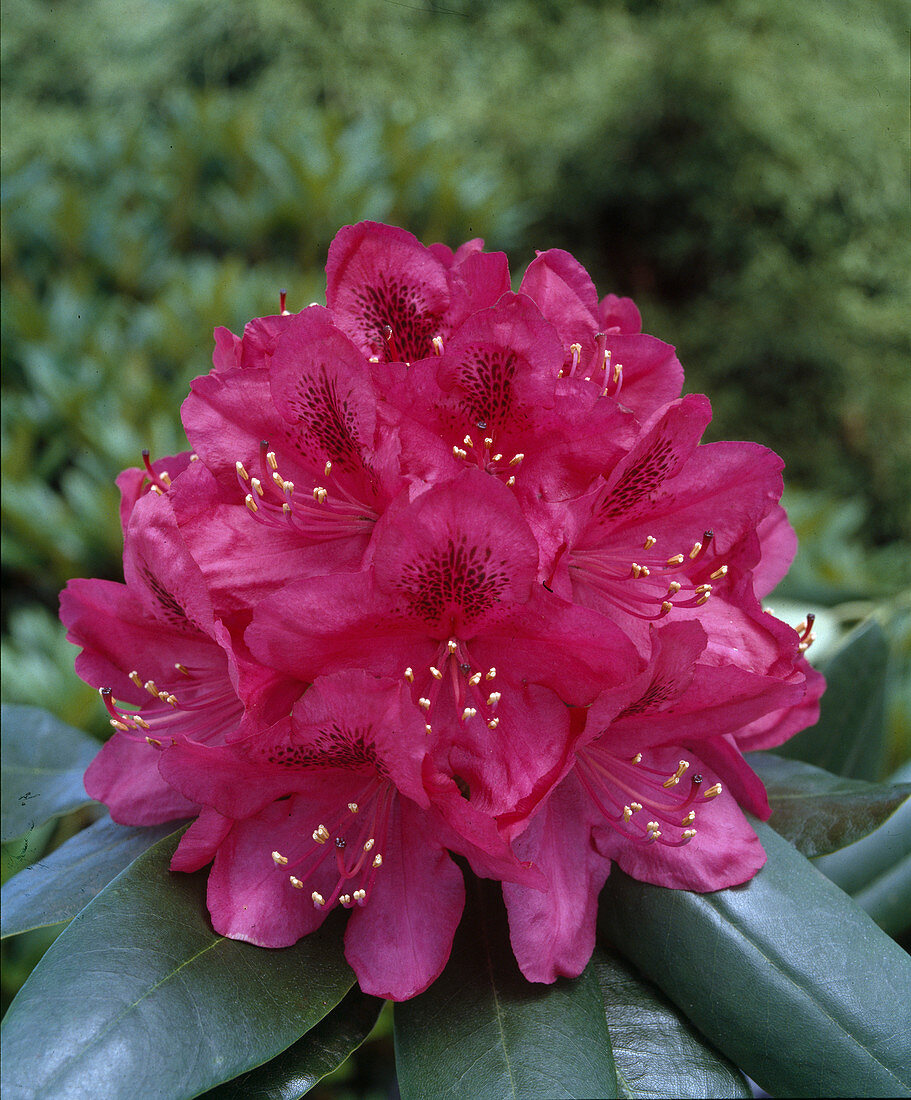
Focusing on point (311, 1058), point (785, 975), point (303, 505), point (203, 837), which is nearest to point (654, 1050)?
point (785, 975)

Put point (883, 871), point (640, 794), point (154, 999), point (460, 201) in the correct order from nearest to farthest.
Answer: point (154, 999)
point (640, 794)
point (883, 871)
point (460, 201)

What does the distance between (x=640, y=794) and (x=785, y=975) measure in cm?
14

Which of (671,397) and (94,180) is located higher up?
(671,397)

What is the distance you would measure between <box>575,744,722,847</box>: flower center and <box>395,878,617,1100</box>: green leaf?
104 mm

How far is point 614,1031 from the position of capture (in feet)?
1.98

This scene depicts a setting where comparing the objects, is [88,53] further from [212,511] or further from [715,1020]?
[715,1020]

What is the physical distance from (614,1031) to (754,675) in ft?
0.86

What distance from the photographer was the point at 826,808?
695mm

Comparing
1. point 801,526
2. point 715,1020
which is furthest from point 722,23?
point 715,1020

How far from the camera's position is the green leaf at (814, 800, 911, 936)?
2.71ft

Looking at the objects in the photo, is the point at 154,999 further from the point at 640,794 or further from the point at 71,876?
the point at 640,794

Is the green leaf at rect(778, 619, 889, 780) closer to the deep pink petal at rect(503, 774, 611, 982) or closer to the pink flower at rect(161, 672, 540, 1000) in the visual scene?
the deep pink petal at rect(503, 774, 611, 982)

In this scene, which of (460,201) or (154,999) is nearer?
(154,999)

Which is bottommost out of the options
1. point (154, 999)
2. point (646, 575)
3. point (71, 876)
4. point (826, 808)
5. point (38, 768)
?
point (38, 768)
